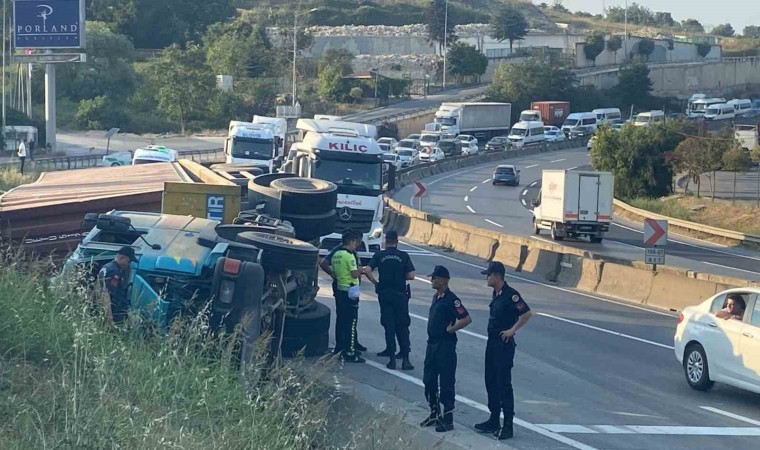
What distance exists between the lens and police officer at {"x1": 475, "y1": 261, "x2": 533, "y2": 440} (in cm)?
1012

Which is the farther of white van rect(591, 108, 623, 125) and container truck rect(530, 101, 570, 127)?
container truck rect(530, 101, 570, 127)

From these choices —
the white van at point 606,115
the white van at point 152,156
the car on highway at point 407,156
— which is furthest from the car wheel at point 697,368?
the white van at point 606,115

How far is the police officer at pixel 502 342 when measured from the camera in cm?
1012

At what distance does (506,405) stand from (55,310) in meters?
4.28

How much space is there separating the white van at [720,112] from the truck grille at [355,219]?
273ft

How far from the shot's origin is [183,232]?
10.9 meters

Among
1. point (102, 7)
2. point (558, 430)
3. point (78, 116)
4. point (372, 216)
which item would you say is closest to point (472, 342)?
point (558, 430)

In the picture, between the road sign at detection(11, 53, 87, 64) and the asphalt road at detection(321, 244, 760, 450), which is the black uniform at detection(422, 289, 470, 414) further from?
the road sign at detection(11, 53, 87, 64)

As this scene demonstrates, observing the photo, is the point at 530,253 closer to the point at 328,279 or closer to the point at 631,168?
the point at 328,279

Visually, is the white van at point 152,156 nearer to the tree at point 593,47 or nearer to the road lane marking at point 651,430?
the road lane marking at point 651,430

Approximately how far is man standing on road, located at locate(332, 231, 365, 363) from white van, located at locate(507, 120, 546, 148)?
234 feet

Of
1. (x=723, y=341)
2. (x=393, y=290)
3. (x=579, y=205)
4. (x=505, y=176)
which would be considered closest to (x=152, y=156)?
(x=579, y=205)


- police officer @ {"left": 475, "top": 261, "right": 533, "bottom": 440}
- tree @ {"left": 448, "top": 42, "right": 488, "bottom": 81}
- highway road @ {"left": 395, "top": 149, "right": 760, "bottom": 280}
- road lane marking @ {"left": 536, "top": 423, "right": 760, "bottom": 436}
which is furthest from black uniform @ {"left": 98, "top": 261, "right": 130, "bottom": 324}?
tree @ {"left": 448, "top": 42, "right": 488, "bottom": 81}

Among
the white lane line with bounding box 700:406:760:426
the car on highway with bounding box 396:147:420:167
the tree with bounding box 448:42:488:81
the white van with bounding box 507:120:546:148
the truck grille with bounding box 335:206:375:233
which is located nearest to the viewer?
the white lane line with bounding box 700:406:760:426
